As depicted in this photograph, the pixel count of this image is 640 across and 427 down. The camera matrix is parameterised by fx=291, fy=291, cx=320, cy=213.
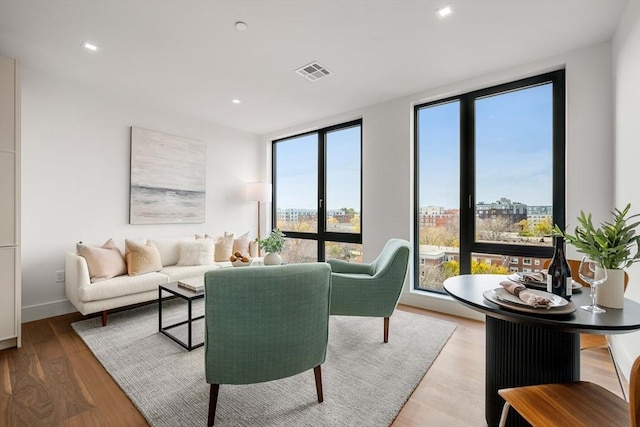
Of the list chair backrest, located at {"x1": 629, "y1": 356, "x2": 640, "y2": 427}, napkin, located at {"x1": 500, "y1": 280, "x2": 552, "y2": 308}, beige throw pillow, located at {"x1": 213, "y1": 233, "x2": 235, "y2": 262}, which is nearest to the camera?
chair backrest, located at {"x1": 629, "y1": 356, "x2": 640, "y2": 427}

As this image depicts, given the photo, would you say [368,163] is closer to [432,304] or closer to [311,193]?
[311,193]

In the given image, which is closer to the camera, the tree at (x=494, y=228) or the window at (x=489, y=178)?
the window at (x=489, y=178)

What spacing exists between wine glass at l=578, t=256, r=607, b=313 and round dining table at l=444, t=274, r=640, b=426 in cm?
4

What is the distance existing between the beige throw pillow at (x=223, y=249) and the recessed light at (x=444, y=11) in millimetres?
3469

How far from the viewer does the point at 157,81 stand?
3.14 m

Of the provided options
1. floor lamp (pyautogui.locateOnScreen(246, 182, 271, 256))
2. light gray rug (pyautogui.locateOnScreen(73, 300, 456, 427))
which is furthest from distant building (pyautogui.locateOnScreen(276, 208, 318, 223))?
light gray rug (pyautogui.locateOnScreen(73, 300, 456, 427))

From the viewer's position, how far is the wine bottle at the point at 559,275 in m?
1.36

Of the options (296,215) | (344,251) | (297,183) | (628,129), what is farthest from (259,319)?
(297,183)

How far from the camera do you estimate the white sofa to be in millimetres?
2684

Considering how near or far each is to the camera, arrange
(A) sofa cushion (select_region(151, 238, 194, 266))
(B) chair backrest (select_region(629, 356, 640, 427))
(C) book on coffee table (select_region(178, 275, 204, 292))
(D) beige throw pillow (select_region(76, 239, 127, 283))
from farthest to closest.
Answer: (A) sofa cushion (select_region(151, 238, 194, 266))
(D) beige throw pillow (select_region(76, 239, 127, 283))
(C) book on coffee table (select_region(178, 275, 204, 292))
(B) chair backrest (select_region(629, 356, 640, 427))

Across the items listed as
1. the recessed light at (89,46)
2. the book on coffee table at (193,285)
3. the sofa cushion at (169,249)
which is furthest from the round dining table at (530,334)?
the sofa cushion at (169,249)

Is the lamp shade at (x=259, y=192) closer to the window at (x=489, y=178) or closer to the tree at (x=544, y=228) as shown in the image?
the window at (x=489, y=178)

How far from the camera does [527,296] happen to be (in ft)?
3.96

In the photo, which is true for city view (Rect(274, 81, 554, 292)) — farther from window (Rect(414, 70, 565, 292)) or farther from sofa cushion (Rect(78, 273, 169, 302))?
sofa cushion (Rect(78, 273, 169, 302))
